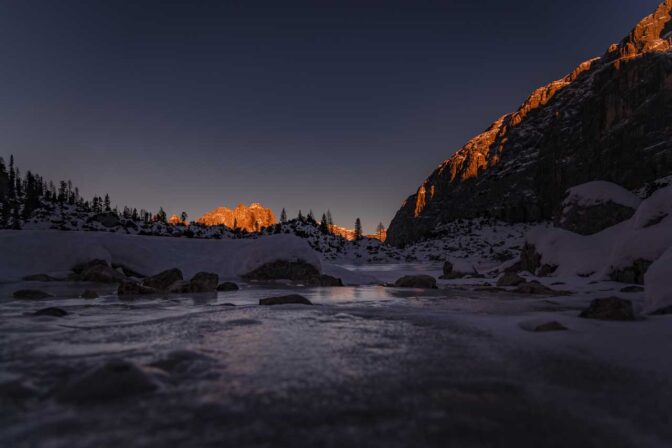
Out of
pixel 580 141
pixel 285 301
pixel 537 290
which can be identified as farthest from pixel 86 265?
pixel 580 141

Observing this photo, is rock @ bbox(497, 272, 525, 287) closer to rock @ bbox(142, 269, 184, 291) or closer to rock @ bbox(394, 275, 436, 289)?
rock @ bbox(394, 275, 436, 289)

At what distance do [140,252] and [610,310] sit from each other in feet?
48.7

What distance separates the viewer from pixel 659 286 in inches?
191

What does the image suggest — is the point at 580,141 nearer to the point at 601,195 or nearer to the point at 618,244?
the point at 601,195

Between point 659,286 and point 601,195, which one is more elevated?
point 601,195

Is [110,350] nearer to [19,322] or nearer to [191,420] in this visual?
[191,420]

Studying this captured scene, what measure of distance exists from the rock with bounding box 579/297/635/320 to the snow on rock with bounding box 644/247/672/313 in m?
0.62

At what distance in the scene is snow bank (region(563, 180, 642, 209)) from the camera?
14.3 meters

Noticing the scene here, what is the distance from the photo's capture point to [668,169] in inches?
2456

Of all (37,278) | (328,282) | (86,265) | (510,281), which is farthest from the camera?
(86,265)

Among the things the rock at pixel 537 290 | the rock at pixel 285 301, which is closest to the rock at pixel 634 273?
the rock at pixel 537 290

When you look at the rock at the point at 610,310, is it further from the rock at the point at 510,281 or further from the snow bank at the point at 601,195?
the snow bank at the point at 601,195

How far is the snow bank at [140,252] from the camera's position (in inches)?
492

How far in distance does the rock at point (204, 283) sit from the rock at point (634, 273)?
10.6m
